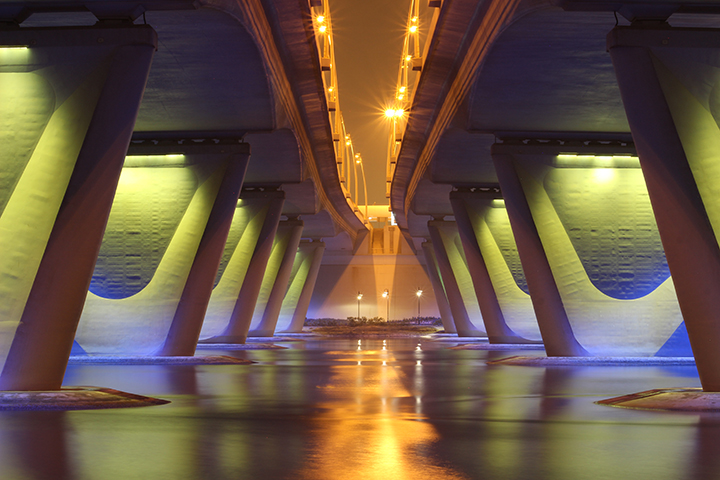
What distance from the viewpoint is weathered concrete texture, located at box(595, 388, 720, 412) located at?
7.76 metres

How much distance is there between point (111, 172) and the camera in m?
9.55

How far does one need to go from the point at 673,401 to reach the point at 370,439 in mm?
4245

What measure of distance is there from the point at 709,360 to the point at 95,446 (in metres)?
7.45

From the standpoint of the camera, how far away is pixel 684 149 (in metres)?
9.52

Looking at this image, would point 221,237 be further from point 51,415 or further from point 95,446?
point 95,446

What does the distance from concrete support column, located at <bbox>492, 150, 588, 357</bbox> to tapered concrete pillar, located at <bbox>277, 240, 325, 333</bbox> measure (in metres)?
35.8

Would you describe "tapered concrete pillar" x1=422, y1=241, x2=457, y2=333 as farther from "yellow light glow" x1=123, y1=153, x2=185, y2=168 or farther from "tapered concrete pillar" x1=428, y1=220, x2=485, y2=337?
"yellow light glow" x1=123, y1=153, x2=185, y2=168

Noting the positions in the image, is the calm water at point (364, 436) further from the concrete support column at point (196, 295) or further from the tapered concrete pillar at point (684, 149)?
the concrete support column at point (196, 295)

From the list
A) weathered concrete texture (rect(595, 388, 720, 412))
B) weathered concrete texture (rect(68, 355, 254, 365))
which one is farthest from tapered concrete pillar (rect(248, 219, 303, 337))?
weathered concrete texture (rect(595, 388, 720, 412))

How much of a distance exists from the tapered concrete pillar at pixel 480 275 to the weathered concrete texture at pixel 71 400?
20490 mm

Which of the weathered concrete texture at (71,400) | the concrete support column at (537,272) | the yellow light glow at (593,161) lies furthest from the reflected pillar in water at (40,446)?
the yellow light glow at (593,161)

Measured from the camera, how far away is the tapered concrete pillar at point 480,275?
27578 mm

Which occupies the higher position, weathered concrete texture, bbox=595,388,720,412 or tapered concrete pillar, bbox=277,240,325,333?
tapered concrete pillar, bbox=277,240,325,333

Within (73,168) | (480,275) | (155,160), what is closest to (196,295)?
(155,160)
